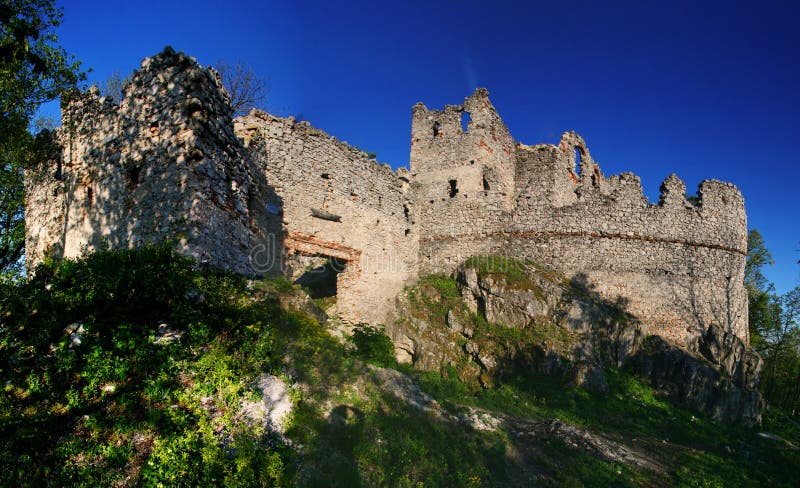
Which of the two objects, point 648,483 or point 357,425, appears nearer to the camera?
point 357,425

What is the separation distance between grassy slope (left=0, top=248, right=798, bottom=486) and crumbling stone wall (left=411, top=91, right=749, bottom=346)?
8.39 meters

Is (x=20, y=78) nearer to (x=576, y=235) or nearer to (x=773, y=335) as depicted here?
(x=576, y=235)

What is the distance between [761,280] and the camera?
90.3ft

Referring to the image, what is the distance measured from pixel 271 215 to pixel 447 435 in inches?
280

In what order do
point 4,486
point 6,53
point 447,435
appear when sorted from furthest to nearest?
point 6,53 → point 447,435 → point 4,486

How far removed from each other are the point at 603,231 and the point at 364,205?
340 inches

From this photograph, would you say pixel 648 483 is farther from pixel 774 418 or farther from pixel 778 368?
pixel 778 368

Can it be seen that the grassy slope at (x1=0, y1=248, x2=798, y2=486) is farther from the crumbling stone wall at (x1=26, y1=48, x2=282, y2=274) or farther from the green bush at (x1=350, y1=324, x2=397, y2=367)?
the green bush at (x1=350, y1=324, x2=397, y2=367)

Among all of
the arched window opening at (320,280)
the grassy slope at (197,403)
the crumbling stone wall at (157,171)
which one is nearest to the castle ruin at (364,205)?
the crumbling stone wall at (157,171)

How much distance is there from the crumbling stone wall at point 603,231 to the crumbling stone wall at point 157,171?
32.7ft

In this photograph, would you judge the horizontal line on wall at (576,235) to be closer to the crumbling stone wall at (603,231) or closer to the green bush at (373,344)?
the crumbling stone wall at (603,231)

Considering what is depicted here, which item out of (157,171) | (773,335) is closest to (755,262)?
(773,335)

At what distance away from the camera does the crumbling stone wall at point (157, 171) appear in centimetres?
722

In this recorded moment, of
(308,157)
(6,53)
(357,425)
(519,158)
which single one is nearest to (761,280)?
(519,158)
